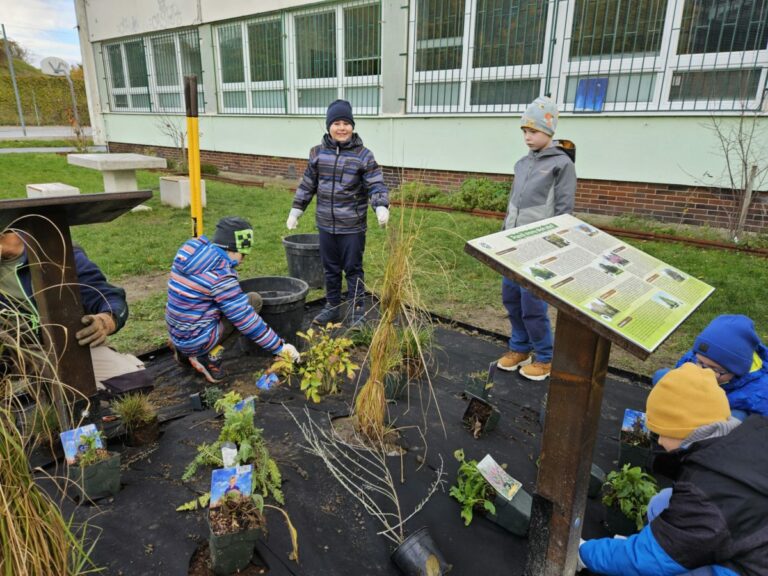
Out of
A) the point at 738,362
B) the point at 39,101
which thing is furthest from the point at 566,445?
the point at 39,101

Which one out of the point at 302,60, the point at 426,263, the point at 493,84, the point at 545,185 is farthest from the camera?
the point at 302,60

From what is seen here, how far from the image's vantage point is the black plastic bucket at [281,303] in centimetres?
341

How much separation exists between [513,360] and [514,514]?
1.53m

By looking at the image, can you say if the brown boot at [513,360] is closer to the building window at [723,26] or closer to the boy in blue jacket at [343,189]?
the boy in blue jacket at [343,189]

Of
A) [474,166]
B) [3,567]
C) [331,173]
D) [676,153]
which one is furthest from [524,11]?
[3,567]

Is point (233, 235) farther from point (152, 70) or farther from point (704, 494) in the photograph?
point (152, 70)

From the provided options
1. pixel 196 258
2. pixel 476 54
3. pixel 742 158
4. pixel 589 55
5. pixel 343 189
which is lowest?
pixel 196 258

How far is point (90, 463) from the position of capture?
2.01 metres

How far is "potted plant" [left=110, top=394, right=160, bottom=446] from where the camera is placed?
2377mm

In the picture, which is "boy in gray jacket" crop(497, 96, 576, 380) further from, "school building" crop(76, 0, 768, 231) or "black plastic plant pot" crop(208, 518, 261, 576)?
"black plastic plant pot" crop(208, 518, 261, 576)

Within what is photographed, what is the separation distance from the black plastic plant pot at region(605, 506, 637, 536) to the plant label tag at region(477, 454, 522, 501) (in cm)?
38

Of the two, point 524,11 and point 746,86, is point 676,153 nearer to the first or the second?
point 746,86

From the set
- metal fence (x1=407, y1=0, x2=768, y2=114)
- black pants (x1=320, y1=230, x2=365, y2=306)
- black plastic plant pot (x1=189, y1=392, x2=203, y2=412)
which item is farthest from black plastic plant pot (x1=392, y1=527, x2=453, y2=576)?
metal fence (x1=407, y1=0, x2=768, y2=114)

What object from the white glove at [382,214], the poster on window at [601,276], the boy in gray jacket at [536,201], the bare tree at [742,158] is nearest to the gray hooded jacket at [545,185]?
the boy in gray jacket at [536,201]
